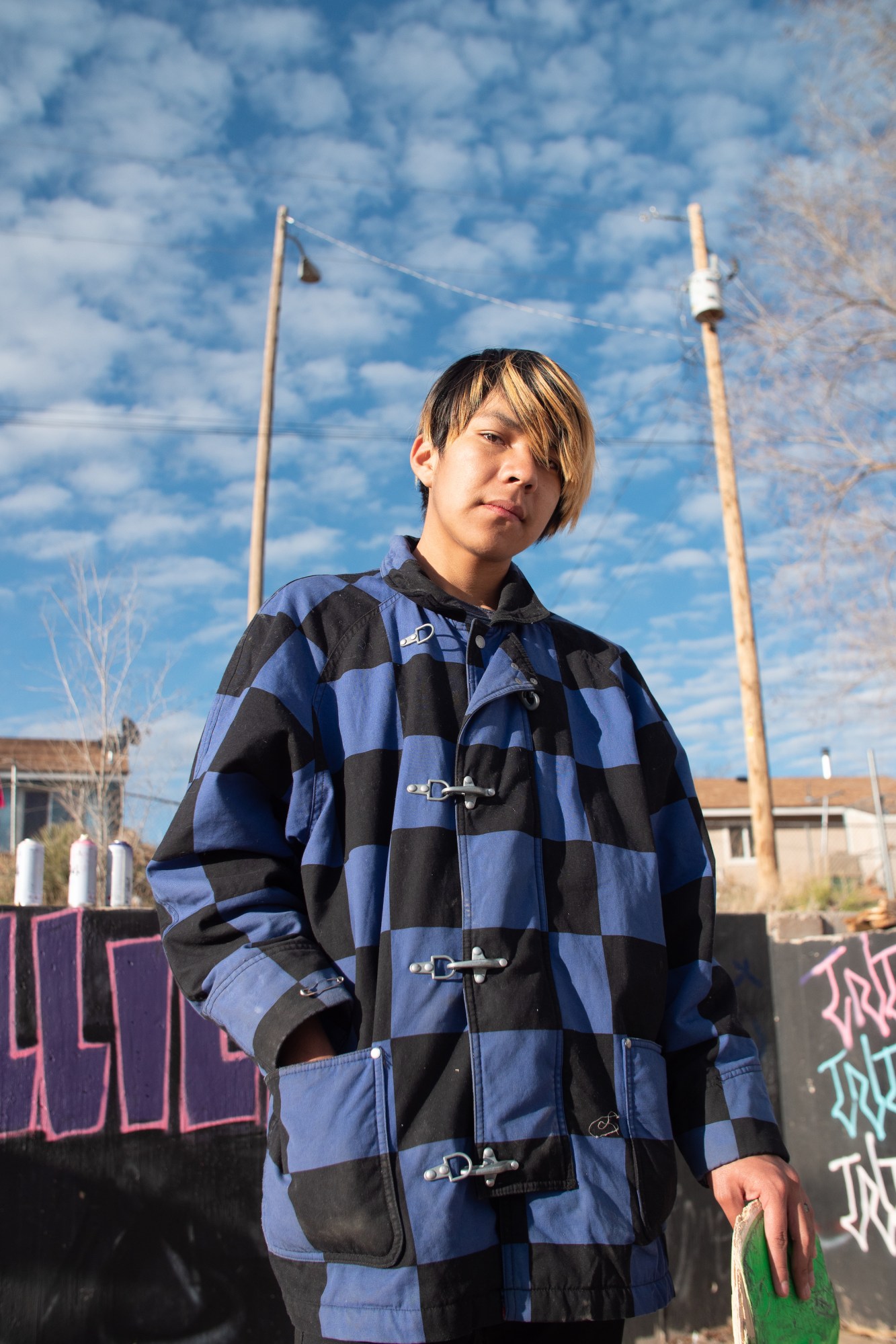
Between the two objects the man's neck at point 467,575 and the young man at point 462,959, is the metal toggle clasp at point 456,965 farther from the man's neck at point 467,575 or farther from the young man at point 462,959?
the man's neck at point 467,575

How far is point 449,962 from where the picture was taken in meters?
1.24

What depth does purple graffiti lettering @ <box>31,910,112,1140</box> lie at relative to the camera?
3238 millimetres

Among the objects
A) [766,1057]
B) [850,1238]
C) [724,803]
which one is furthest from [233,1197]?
[724,803]

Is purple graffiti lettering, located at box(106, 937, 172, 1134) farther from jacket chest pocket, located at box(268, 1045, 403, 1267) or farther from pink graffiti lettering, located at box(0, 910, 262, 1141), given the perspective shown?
jacket chest pocket, located at box(268, 1045, 403, 1267)

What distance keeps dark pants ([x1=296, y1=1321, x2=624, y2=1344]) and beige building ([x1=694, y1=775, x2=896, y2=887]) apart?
31.4 m

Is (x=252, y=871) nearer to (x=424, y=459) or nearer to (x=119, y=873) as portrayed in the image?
(x=424, y=459)

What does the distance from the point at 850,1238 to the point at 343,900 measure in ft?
14.3

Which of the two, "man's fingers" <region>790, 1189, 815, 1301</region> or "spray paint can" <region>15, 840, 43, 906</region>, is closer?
"man's fingers" <region>790, 1189, 815, 1301</region>

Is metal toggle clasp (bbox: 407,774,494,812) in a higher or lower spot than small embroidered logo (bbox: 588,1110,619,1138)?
higher

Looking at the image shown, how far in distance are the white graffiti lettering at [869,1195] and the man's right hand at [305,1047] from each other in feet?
13.7

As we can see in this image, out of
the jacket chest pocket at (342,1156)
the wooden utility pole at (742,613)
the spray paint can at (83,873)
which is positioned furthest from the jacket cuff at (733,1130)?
the wooden utility pole at (742,613)

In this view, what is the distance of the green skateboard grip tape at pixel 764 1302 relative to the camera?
1.25m

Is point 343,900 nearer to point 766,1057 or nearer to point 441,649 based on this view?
point 441,649

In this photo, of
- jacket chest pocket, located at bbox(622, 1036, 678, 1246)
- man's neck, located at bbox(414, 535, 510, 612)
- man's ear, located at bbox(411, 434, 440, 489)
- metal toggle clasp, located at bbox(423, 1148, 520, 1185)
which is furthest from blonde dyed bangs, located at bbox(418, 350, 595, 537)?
metal toggle clasp, located at bbox(423, 1148, 520, 1185)
